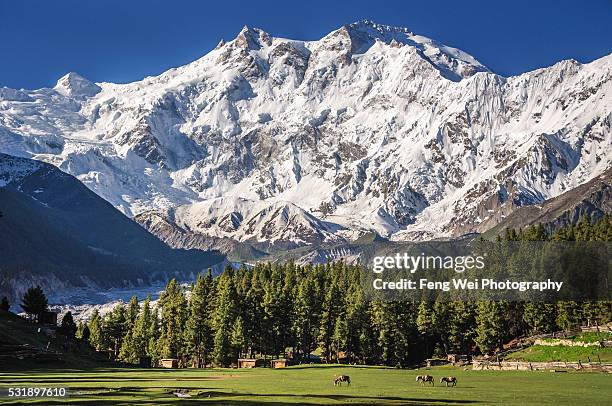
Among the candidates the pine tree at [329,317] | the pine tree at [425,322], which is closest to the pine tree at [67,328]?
the pine tree at [329,317]

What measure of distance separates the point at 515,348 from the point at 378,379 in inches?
1963

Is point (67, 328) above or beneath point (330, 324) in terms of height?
beneath

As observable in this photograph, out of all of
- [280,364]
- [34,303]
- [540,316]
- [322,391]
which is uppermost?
[34,303]

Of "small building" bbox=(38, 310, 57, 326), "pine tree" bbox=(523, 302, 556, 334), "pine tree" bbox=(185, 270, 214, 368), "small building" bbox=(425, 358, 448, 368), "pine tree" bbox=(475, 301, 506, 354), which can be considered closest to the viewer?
"small building" bbox=(425, 358, 448, 368)

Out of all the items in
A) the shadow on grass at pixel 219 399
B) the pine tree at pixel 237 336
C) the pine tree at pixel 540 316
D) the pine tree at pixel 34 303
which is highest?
the pine tree at pixel 34 303

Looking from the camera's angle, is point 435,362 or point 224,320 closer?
point 435,362

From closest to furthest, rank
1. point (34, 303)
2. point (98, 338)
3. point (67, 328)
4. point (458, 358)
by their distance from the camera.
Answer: point (458, 358) < point (34, 303) < point (67, 328) < point (98, 338)

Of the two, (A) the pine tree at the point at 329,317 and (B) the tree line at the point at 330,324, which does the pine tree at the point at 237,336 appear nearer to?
(B) the tree line at the point at 330,324

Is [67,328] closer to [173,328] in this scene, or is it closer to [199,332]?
[173,328]

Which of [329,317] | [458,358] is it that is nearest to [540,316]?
[458,358]

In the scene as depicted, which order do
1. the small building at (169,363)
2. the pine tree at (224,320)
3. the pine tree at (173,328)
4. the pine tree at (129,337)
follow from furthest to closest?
the pine tree at (129,337)
the pine tree at (173,328)
the pine tree at (224,320)
the small building at (169,363)

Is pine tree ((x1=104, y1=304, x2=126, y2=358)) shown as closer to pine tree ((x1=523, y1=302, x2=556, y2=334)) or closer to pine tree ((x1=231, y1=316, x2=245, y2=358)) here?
pine tree ((x1=231, y1=316, x2=245, y2=358))

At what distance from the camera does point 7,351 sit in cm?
10062

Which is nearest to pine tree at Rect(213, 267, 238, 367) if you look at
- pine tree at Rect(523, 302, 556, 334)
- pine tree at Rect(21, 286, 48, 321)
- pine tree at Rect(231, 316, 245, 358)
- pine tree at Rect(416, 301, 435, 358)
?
pine tree at Rect(231, 316, 245, 358)
